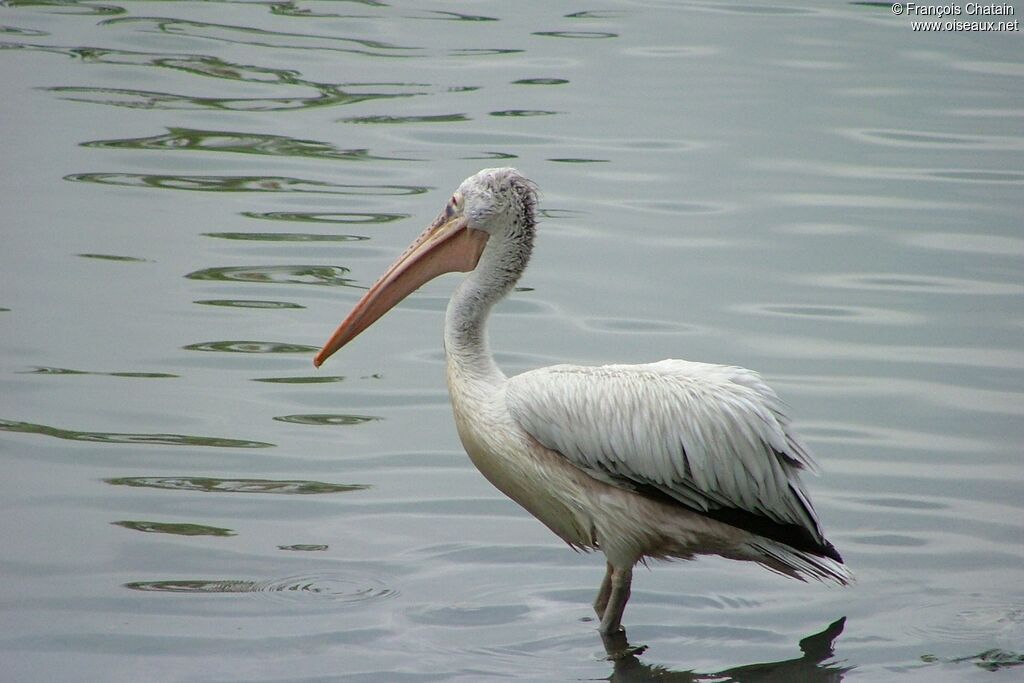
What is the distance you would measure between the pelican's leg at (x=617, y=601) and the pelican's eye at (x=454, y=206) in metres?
1.42

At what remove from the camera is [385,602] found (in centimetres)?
525

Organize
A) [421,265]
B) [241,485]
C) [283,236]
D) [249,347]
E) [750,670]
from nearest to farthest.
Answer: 1. [750,670]
2. [421,265]
3. [241,485]
4. [249,347]
5. [283,236]

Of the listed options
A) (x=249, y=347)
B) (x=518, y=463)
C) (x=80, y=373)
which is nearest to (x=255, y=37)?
(x=249, y=347)

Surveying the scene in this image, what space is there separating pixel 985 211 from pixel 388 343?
445 cm

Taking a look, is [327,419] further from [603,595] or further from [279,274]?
[603,595]

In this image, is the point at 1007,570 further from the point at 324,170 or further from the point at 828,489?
the point at 324,170

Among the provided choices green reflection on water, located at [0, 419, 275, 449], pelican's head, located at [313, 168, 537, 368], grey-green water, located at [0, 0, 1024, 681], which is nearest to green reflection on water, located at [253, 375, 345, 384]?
grey-green water, located at [0, 0, 1024, 681]

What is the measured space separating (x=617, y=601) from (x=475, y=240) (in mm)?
1399

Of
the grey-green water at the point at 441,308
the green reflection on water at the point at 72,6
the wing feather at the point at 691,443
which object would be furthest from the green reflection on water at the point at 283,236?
the green reflection on water at the point at 72,6

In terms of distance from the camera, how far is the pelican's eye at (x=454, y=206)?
18.1 ft

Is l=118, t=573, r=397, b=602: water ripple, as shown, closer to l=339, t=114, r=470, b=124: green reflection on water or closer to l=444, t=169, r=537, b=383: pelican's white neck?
l=444, t=169, r=537, b=383: pelican's white neck

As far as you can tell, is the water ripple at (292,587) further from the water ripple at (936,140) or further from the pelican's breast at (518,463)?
the water ripple at (936,140)

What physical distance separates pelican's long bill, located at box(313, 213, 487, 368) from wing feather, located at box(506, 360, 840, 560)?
690 millimetres

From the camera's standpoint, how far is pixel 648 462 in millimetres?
5020
